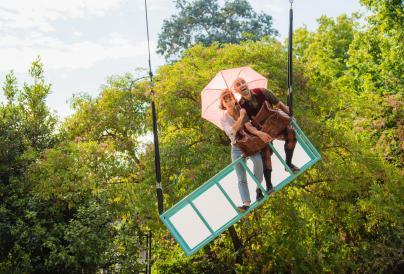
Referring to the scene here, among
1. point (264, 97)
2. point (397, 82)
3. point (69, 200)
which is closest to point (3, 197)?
point (69, 200)

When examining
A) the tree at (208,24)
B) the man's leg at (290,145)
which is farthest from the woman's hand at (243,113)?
the tree at (208,24)

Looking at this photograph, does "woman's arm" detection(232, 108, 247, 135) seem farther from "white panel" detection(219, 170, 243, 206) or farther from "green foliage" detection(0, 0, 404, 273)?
"green foliage" detection(0, 0, 404, 273)

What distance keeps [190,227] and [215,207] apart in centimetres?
31

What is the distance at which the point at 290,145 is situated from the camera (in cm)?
596

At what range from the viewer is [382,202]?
447 inches

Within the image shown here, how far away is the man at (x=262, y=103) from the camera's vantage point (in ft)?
18.6

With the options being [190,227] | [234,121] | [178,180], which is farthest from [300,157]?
[178,180]

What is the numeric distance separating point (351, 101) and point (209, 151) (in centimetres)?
387

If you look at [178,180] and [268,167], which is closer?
[268,167]

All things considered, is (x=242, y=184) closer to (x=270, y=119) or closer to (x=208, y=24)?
(x=270, y=119)

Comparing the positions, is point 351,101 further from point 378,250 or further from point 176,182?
point 176,182

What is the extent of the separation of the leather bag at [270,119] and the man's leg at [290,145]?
0.15 metres

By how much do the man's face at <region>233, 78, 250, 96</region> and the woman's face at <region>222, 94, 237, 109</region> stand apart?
0.29 feet

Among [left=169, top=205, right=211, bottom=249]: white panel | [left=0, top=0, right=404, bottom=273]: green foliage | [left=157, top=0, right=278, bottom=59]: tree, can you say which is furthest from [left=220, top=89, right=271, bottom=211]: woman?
[left=157, top=0, right=278, bottom=59]: tree
